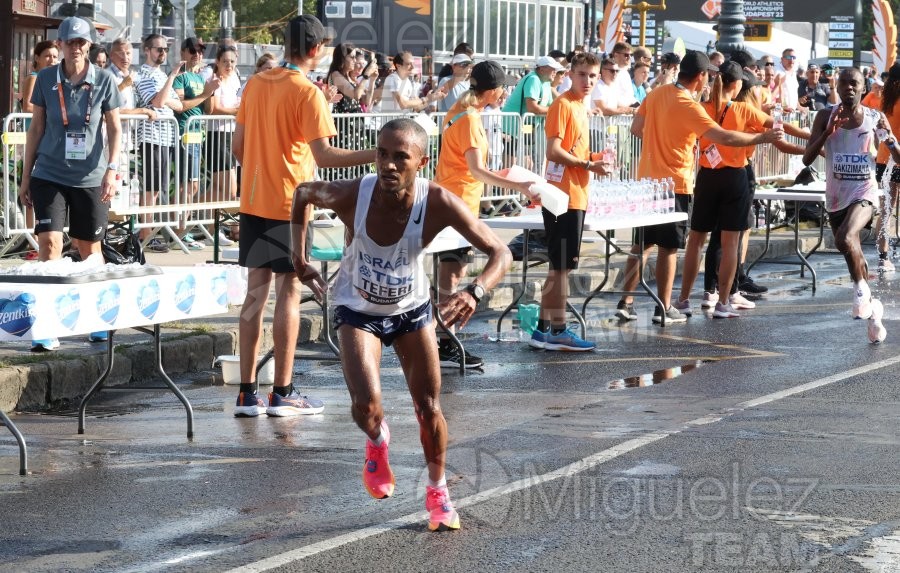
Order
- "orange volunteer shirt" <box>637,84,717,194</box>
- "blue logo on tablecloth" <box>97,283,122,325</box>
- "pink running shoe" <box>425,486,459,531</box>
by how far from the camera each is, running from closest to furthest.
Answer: "pink running shoe" <box>425,486,459,531</box>, "blue logo on tablecloth" <box>97,283,122,325</box>, "orange volunteer shirt" <box>637,84,717,194</box>

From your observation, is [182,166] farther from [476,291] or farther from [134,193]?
[476,291]

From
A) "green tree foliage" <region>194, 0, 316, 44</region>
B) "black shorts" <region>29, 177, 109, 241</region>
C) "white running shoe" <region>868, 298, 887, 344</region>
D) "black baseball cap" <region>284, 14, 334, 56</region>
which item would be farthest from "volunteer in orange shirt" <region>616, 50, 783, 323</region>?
"green tree foliage" <region>194, 0, 316, 44</region>

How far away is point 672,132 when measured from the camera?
12211 millimetres

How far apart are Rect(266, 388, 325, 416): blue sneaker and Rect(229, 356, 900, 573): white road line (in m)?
1.87

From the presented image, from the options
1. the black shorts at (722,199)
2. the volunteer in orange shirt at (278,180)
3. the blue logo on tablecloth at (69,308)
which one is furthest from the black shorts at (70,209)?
the black shorts at (722,199)

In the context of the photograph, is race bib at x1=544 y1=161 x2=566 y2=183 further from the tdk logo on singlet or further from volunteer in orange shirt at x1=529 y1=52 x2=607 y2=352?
the tdk logo on singlet

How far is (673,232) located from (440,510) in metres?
6.87

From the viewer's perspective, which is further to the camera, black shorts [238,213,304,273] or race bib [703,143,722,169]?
race bib [703,143,722,169]

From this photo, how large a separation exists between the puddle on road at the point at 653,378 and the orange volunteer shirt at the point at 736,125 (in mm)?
2684

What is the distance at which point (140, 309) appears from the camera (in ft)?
24.7

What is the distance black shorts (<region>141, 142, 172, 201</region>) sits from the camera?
45.9ft

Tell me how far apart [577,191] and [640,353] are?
3.99 ft

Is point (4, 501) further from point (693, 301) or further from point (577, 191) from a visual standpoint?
point (693, 301)

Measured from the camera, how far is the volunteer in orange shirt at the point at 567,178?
10.7 metres
